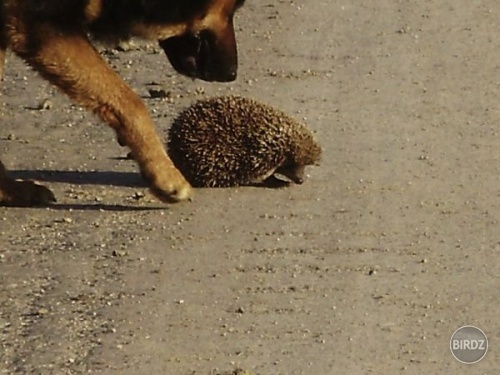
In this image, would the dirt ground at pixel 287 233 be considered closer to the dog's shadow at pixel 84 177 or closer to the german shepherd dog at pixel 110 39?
the dog's shadow at pixel 84 177

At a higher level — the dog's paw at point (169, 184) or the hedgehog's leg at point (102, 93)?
the hedgehog's leg at point (102, 93)

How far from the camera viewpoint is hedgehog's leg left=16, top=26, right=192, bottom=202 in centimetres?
712

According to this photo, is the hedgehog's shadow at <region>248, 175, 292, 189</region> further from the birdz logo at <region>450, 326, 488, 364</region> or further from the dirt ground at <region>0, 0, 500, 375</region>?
the birdz logo at <region>450, 326, 488, 364</region>

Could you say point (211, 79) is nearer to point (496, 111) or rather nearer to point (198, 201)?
point (198, 201)

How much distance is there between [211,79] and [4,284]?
4.81 ft

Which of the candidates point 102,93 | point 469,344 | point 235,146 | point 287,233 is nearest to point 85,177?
point 235,146

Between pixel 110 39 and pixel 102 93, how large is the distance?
1.07 feet

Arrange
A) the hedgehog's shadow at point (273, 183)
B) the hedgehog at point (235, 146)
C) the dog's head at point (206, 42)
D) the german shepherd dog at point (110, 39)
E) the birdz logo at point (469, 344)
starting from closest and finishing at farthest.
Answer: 1. the birdz logo at point (469, 344)
2. the german shepherd dog at point (110, 39)
3. the dog's head at point (206, 42)
4. the hedgehog at point (235, 146)
5. the hedgehog's shadow at point (273, 183)

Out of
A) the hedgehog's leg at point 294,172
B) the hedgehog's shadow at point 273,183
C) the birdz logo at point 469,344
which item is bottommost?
the hedgehog's shadow at point 273,183

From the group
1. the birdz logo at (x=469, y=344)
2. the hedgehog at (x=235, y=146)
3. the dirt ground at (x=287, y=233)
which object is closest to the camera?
the birdz logo at (x=469, y=344)

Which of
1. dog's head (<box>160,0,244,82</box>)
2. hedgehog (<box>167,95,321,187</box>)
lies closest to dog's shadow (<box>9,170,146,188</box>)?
hedgehog (<box>167,95,321,187</box>)

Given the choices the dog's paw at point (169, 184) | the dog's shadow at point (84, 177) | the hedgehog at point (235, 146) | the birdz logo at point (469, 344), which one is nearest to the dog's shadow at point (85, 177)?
the dog's shadow at point (84, 177)

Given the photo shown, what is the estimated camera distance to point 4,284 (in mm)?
6816

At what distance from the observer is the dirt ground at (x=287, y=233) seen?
20.3ft
